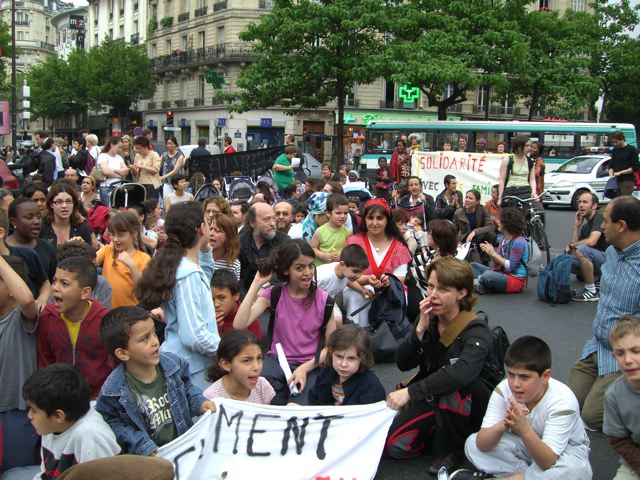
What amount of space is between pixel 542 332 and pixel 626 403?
13.0 ft

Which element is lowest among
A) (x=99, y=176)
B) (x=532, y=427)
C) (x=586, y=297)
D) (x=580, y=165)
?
(x=586, y=297)

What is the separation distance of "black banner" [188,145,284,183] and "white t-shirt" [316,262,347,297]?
8.13 metres

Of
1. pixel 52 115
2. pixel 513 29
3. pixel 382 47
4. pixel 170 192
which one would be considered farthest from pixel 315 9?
pixel 52 115

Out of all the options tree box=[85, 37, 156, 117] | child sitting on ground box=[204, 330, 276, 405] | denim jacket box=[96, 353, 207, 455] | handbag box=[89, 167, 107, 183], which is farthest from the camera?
tree box=[85, 37, 156, 117]

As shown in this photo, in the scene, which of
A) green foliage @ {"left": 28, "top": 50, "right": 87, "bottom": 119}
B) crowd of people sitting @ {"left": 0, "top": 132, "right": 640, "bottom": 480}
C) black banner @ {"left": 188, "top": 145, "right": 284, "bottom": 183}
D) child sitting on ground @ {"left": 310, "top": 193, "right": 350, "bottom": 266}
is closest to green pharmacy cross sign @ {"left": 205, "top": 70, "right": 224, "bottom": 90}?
green foliage @ {"left": 28, "top": 50, "right": 87, "bottom": 119}

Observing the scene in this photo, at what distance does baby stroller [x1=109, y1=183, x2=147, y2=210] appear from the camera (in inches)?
413

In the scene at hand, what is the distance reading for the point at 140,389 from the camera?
3.77 m

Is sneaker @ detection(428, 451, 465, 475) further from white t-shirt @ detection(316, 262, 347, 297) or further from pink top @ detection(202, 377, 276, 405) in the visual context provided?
white t-shirt @ detection(316, 262, 347, 297)

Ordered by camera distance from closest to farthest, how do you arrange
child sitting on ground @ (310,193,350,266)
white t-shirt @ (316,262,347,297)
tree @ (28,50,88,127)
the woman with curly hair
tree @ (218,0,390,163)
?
white t-shirt @ (316,262,347,297), the woman with curly hair, child sitting on ground @ (310,193,350,266), tree @ (218,0,390,163), tree @ (28,50,88,127)

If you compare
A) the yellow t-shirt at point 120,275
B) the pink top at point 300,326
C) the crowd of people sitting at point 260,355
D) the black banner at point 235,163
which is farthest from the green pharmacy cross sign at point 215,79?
the pink top at point 300,326

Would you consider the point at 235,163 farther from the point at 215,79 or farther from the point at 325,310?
the point at 215,79

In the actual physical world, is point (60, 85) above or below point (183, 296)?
above

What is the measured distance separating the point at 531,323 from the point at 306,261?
12.6ft

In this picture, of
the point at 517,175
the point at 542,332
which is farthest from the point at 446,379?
the point at 517,175
